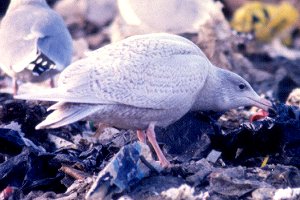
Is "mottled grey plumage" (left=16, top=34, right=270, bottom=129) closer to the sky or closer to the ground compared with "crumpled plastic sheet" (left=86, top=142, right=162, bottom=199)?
closer to the sky

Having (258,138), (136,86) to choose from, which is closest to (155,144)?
(136,86)

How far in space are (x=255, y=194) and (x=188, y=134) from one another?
1.30 m

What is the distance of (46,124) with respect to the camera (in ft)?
15.0

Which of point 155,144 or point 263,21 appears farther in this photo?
point 263,21

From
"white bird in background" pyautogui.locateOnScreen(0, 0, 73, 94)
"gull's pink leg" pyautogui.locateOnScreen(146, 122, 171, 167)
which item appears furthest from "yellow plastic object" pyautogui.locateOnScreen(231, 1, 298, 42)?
"gull's pink leg" pyautogui.locateOnScreen(146, 122, 171, 167)

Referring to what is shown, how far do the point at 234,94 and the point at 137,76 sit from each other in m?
1.15

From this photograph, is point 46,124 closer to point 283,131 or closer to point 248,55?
point 283,131

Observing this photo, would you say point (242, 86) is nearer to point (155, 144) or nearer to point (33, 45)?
point (155, 144)

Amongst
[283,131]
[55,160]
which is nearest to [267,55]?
[283,131]

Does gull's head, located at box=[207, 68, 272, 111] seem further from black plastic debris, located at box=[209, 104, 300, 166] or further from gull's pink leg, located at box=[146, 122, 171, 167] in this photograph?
gull's pink leg, located at box=[146, 122, 171, 167]

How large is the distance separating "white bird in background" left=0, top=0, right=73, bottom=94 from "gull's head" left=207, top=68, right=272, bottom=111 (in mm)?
2035

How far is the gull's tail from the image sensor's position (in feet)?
15.1

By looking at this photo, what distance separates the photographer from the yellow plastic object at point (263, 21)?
10.5m

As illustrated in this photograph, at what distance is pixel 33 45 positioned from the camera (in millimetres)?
6820
